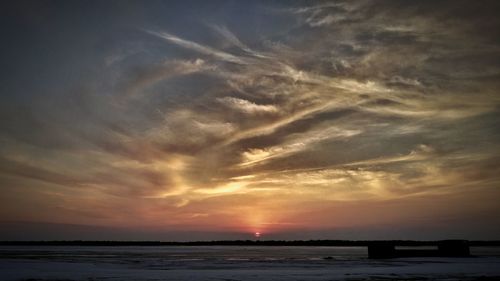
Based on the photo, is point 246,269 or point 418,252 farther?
point 418,252

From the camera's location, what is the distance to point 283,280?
23.0 meters

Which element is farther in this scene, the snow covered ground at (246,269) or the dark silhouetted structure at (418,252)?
the dark silhouetted structure at (418,252)

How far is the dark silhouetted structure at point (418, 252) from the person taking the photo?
53.3 meters

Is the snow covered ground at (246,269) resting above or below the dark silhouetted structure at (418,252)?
below

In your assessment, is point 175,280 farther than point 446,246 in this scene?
No

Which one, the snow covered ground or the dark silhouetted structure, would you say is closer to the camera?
the snow covered ground

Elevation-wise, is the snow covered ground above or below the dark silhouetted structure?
below

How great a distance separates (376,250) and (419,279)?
103 ft

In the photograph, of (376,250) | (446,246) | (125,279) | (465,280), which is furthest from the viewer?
(446,246)

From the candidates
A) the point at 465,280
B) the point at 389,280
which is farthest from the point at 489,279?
the point at 389,280

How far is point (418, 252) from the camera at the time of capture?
57438 mm

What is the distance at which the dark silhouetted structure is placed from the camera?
53.3 metres

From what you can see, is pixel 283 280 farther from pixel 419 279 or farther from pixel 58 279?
pixel 58 279

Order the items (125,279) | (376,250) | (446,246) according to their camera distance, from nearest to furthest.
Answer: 1. (125,279)
2. (376,250)
3. (446,246)
